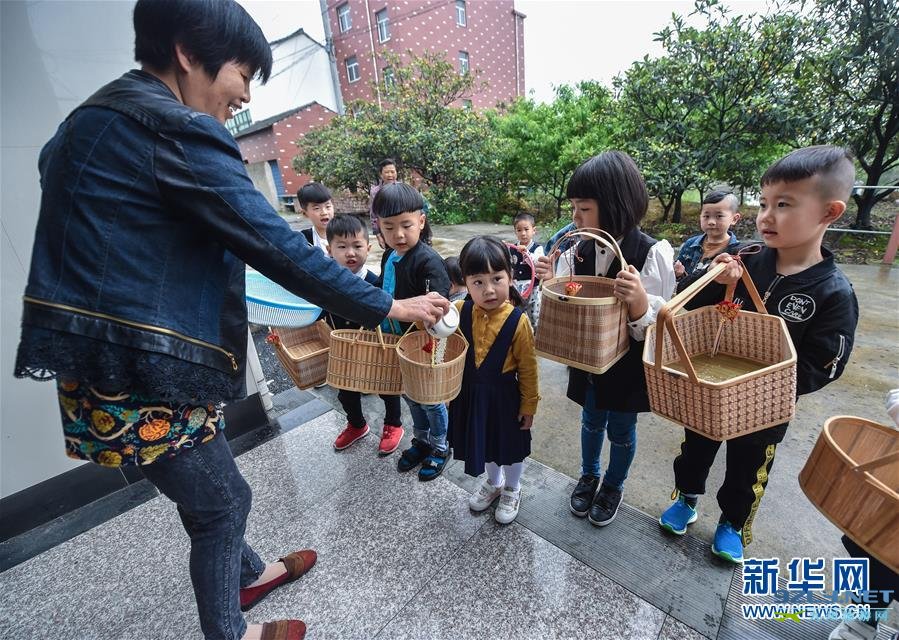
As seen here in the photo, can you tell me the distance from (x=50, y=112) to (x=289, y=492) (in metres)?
2.55

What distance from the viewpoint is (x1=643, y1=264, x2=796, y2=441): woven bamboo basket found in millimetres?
1227

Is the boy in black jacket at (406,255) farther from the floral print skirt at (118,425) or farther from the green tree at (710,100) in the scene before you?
the green tree at (710,100)

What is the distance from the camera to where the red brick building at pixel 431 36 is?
1686cm

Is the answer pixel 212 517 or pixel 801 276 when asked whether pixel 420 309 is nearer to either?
pixel 212 517

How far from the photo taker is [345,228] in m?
2.48

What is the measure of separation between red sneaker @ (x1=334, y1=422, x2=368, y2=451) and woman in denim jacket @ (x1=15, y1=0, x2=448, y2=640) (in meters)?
1.51

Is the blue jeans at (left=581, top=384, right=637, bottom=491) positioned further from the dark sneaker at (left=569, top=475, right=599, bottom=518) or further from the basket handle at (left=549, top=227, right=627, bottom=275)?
the basket handle at (left=549, top=227, right=627, bottom=275)

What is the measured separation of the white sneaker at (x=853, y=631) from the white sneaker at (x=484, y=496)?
4.69 ft

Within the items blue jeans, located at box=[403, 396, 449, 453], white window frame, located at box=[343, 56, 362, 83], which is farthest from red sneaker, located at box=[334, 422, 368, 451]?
white window frame, located at box=[343, 56, 362, 83]

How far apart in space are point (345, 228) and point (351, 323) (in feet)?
2.03

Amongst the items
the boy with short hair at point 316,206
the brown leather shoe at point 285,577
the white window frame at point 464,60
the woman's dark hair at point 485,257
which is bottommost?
the brown leather shoe at point 285,577

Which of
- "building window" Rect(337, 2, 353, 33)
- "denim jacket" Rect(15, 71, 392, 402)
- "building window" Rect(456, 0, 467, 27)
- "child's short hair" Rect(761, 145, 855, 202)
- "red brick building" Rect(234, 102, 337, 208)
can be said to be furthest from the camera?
"building window" Rect(337, 2, 353, 33)

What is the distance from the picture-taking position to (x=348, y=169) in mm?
11047

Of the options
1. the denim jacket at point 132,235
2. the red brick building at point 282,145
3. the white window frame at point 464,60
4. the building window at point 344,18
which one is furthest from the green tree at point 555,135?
the building window at point 344,18
